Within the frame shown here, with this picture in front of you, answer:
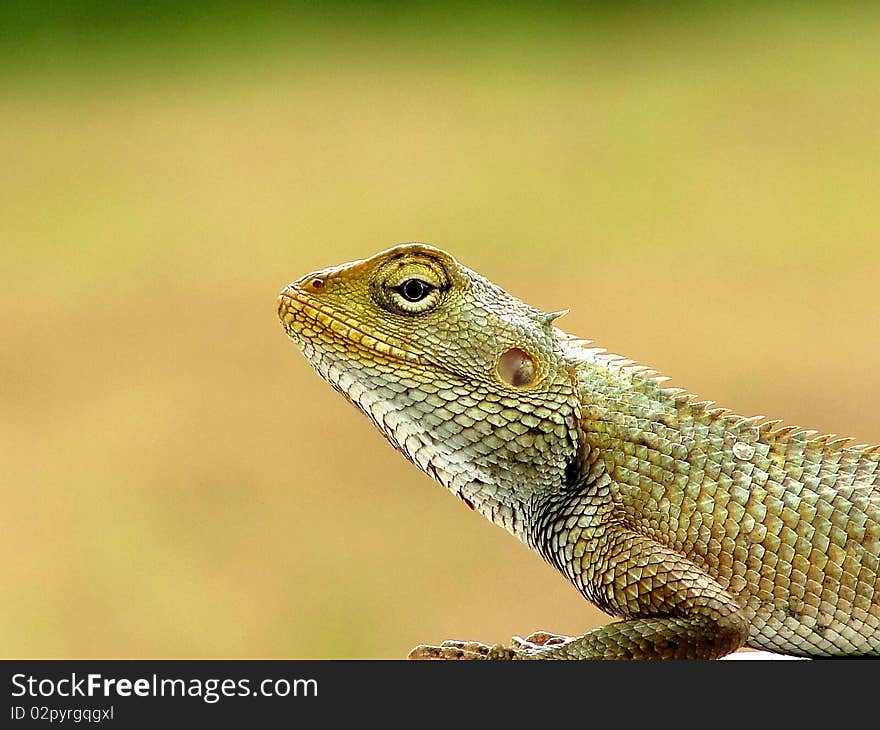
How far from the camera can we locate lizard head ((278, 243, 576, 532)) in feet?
4.90

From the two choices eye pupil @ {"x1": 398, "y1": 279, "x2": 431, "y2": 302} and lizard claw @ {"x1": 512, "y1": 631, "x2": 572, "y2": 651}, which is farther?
lizard claw @ {"x1": 512, "y1": 631, "x2": 572, "y2": 651}

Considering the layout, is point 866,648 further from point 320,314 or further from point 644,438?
point 320,314

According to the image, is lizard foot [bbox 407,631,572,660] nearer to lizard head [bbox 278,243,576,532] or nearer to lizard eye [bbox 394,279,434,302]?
lizard head [bbox 278,243,576,532]

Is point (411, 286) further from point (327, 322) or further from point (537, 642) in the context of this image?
point (537, 642)

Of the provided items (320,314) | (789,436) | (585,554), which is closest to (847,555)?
(789,436)

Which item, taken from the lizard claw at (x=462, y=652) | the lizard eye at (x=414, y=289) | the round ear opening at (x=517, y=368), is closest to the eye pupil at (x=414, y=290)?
the lizard eye at (x=414, y=289)

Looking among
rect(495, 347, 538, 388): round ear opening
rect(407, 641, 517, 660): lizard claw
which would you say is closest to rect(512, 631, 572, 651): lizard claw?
rect(407, 641, 517, 660): lizard claw

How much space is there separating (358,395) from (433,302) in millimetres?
156

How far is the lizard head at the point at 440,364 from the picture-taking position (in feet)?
4.90

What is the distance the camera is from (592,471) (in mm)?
1537

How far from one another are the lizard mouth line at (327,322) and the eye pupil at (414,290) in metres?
0.07

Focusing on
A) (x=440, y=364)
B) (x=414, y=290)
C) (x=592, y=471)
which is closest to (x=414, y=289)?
(x=414, y=290)

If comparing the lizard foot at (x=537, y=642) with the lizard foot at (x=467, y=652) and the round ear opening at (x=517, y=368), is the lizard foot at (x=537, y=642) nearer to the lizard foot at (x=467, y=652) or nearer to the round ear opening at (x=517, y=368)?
the lizard foot at (x=467, y=652)

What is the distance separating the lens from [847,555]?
1.48 metres
